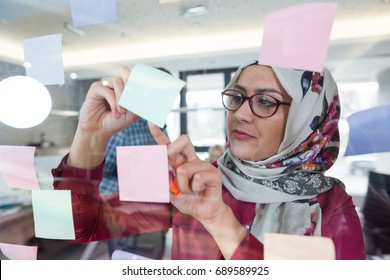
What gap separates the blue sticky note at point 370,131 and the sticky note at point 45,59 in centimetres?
59

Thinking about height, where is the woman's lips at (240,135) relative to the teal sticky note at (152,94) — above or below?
below

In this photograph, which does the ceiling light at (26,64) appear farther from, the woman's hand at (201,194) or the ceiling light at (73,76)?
the woman's hand at (201,194)

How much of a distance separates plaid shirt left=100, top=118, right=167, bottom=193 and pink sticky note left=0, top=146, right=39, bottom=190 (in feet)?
0.57

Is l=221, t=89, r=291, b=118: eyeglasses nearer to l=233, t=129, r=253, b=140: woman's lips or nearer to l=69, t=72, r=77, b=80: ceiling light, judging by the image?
l=233, t=129, r=253, b=140: woman's lips

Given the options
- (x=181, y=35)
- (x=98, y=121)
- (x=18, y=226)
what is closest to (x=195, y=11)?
(x=181, y=35)

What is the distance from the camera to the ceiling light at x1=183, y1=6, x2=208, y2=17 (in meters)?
0.56

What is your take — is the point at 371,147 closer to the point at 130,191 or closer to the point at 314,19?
the point at 314,19


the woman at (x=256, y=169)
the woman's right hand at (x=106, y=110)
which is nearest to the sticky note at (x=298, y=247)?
the woman at (x=256, y=169)

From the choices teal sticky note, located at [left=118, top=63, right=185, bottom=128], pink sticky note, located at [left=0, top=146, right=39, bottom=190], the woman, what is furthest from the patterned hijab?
pink sticky note, located at [left=0, top=146, right=39, bottom=190]

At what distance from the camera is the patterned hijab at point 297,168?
521 mm

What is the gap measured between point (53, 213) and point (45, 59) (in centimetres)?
34
